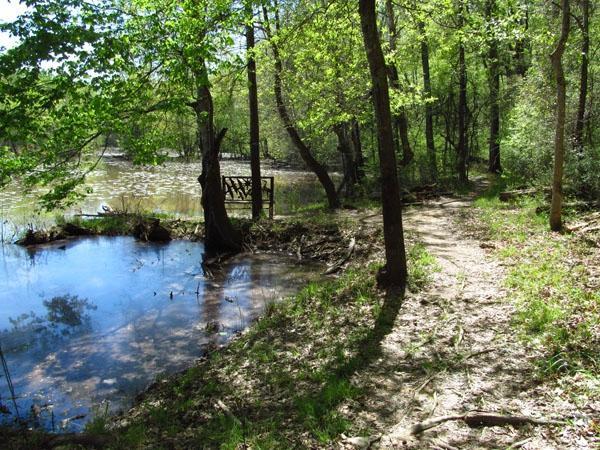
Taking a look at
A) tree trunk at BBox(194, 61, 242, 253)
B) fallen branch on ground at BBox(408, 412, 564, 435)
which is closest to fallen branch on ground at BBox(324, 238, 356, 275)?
tree trunk at BBox(194, 61, 242, 253)

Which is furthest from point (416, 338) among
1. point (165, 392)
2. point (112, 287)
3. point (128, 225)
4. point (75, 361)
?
point (128, 225)

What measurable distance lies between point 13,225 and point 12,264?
5859mm

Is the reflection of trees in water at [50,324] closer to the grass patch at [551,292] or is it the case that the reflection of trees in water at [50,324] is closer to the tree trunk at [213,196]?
the tree trunk at [213,196]

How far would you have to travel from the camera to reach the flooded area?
2161cm

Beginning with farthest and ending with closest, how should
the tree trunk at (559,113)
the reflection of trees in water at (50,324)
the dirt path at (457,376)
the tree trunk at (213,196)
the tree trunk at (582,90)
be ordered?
1. the tree trunk at (213,196)
2. the tree trunk at (582,90)
3. the tree trunk at (559,113)
4. the reflection of trees in water at (50,324)
5. the dirt path at (457,376)

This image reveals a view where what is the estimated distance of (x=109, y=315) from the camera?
394 inches

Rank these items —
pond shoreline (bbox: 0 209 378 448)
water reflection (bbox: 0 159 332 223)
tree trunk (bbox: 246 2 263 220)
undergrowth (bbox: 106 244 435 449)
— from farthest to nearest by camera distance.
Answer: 1. water reflection (bbox: 0 159 332 223)
2. tree trunk (bbox: 246 2 263 220)
3. pond shoreline (bbox: 0 209 378 448)
4. undergrowth (bbox: 106 244 435 449)

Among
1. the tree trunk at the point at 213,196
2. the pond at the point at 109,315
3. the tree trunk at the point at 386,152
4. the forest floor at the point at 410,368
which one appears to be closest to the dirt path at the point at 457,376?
the forest floor at the point at 410,368

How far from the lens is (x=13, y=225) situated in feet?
63.7

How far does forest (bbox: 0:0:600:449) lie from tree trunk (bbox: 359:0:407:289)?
0.09 feet

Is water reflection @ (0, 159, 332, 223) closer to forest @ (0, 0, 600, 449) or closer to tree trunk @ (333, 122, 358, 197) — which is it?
tree trunk @ (333, 122, 358, 197)

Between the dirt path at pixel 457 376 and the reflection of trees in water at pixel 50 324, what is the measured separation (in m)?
6.40

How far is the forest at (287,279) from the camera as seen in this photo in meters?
5.09

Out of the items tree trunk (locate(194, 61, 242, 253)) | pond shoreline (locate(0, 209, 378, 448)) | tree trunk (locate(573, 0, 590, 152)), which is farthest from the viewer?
tree trunk (locate(194, 61, 242, 253))
